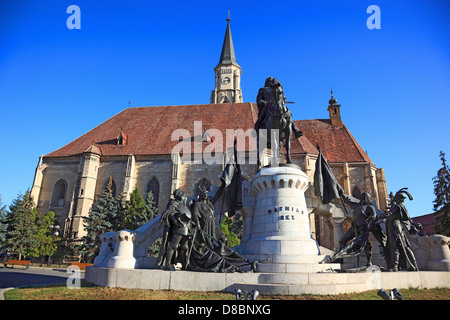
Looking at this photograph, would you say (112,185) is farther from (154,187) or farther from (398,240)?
(398,240)

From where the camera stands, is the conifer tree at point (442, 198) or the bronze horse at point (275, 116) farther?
the conifer tree at point (442, 198)

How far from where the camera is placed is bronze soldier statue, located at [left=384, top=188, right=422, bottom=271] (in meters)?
7.45

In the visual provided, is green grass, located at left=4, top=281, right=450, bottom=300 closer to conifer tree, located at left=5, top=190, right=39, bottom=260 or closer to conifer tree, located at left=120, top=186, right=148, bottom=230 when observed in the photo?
conifer tree, located at left=120, top=186, right=148, bottom=230

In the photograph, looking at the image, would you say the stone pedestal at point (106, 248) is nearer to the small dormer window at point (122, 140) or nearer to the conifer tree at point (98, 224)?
the conifer tree at point (98, 224)

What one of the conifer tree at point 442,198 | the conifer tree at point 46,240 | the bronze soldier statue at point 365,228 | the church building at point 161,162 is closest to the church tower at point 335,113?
the church building at point 161,162

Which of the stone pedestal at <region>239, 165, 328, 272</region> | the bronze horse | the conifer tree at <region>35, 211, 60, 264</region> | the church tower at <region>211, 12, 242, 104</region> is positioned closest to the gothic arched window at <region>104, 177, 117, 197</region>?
the conifer tree at <region>35, 211, 60, 264</region>

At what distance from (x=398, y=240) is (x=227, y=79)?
38.6 m

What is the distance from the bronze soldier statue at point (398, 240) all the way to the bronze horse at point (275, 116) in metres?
3.35

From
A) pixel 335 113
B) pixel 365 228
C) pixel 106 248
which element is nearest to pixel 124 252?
pixel 106 248

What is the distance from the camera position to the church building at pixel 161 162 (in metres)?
25.8

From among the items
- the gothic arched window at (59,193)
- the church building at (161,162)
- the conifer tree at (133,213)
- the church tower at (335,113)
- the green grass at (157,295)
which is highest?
the church tower at (335,113)

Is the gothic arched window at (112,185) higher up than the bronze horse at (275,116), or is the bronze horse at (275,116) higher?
the gothic arched window at (112,185)

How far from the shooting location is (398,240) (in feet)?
24.9
